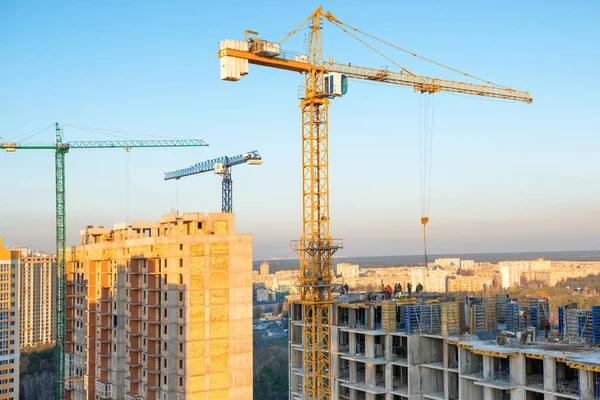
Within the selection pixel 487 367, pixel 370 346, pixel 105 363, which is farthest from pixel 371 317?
pixel 105 363

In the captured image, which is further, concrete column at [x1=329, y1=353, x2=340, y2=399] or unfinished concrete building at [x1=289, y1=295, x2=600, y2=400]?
concrete column at [x1=329, y1=353, x2=340, y2=399]

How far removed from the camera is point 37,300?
160750mm

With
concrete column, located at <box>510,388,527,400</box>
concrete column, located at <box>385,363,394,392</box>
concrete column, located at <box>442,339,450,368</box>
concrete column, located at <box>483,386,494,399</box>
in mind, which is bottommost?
concrete column, located at <box>385,363,394,392</box>

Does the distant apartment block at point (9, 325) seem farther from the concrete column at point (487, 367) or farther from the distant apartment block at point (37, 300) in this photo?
the concrete column at point (487, 367)

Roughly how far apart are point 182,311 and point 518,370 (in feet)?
80.4

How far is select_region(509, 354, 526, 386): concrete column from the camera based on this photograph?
35.2m

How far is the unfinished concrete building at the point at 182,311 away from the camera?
163ft

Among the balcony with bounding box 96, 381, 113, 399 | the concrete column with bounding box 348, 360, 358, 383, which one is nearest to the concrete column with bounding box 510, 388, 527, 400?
the concrete column with bounding box 348, 360, 358, 383

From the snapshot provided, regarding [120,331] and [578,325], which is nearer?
[578,325]

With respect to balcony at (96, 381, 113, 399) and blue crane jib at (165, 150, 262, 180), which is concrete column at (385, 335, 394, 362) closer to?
balcony at (96, 381, 113, 399)

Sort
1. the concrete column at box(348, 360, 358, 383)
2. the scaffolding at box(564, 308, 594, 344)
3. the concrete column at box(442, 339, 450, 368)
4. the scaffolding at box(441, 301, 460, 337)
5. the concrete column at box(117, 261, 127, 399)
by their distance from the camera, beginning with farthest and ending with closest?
the concrete column at box(117, 261, 127, 399) < the concrete column at box(348, 360, 358, 383) < the scaffolding at box(441, 301, 460, 337) < the concrete column at box(442, 339, 450, 368) < the scaffolding at box(564, 308, 594, 344)

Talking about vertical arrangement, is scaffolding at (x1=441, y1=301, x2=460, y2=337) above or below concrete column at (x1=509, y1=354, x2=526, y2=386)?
above

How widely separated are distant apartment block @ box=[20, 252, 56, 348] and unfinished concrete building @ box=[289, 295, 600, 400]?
377 ft

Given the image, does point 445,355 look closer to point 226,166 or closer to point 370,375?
point 370,375
